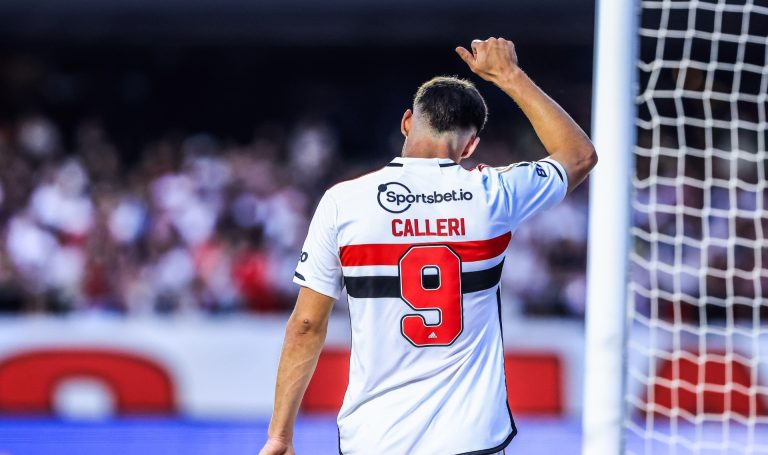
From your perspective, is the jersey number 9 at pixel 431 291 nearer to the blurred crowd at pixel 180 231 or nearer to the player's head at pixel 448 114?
the player's head at pixel 448 114

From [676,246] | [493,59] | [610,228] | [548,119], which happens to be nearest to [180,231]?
[676,246]

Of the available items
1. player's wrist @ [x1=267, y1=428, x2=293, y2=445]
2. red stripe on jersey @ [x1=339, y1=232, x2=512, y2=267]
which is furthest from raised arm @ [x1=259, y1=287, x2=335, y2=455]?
red stripe on jersey @ [x1=339, y1=232, x2=512, y2=267]

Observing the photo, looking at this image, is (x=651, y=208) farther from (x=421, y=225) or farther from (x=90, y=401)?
(x=90, y=401)

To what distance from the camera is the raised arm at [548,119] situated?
11.4ft

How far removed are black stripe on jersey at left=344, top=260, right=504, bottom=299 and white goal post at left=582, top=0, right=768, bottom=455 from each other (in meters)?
0.84

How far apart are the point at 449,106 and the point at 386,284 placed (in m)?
0.57

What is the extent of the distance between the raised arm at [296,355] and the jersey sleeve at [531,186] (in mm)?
619

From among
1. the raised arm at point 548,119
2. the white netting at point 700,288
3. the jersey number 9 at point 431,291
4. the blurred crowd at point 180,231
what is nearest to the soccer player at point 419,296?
the jersey number 9 at point 431,291

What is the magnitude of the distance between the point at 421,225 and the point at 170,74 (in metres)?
13.2

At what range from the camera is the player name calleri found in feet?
10.6

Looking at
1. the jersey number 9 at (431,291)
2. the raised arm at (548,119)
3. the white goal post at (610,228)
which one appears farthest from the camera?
the white goal post at (610,228)

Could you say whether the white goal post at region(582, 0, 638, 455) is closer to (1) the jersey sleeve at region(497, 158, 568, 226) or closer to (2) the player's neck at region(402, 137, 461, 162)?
(1) the jersey sleeve at region(497, 158, 568, 226)

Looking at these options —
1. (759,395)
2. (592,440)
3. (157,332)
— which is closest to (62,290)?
(157,332)

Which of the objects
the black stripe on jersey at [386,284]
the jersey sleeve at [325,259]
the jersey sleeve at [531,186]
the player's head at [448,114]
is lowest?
the black stripe on jersey at [386,284]
